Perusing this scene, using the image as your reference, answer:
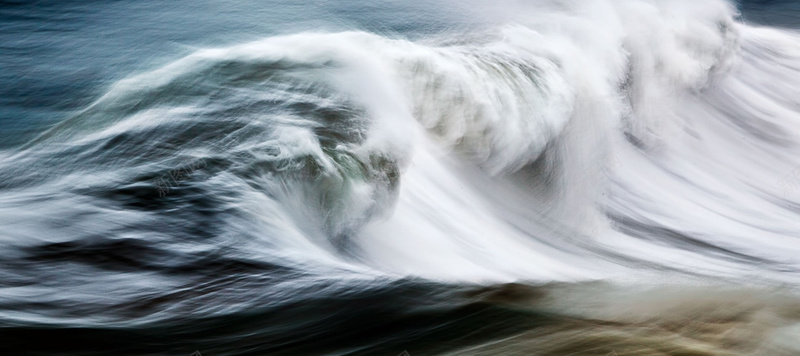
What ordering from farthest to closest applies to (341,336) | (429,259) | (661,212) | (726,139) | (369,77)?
(726,139) < (661,212) < (369,77) < (429,259) < (341,336)

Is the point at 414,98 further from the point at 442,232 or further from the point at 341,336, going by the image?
the point at 341,336

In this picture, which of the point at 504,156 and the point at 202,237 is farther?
the point at 504,156

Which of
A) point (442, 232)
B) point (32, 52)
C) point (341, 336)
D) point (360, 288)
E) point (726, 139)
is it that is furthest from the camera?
point (726, 139)

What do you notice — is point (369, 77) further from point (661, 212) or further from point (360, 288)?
point (661, 212)

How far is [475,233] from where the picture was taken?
426 centimetres

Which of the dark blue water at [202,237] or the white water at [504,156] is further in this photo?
the white water at [504,156]

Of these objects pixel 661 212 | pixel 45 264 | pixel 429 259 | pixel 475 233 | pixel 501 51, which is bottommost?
pixel 45 264

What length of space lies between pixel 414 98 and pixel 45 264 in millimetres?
2061

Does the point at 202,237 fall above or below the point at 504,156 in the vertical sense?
below

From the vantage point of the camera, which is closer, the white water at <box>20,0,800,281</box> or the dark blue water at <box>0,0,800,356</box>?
the dark blue water at <box>0,0,800,356</box>

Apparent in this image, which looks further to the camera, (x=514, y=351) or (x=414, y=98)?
(x=414, y=98)

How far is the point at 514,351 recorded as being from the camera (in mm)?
3107

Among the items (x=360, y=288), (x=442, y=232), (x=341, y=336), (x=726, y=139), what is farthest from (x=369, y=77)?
(x=726, y=139)

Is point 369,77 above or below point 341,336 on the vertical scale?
above
